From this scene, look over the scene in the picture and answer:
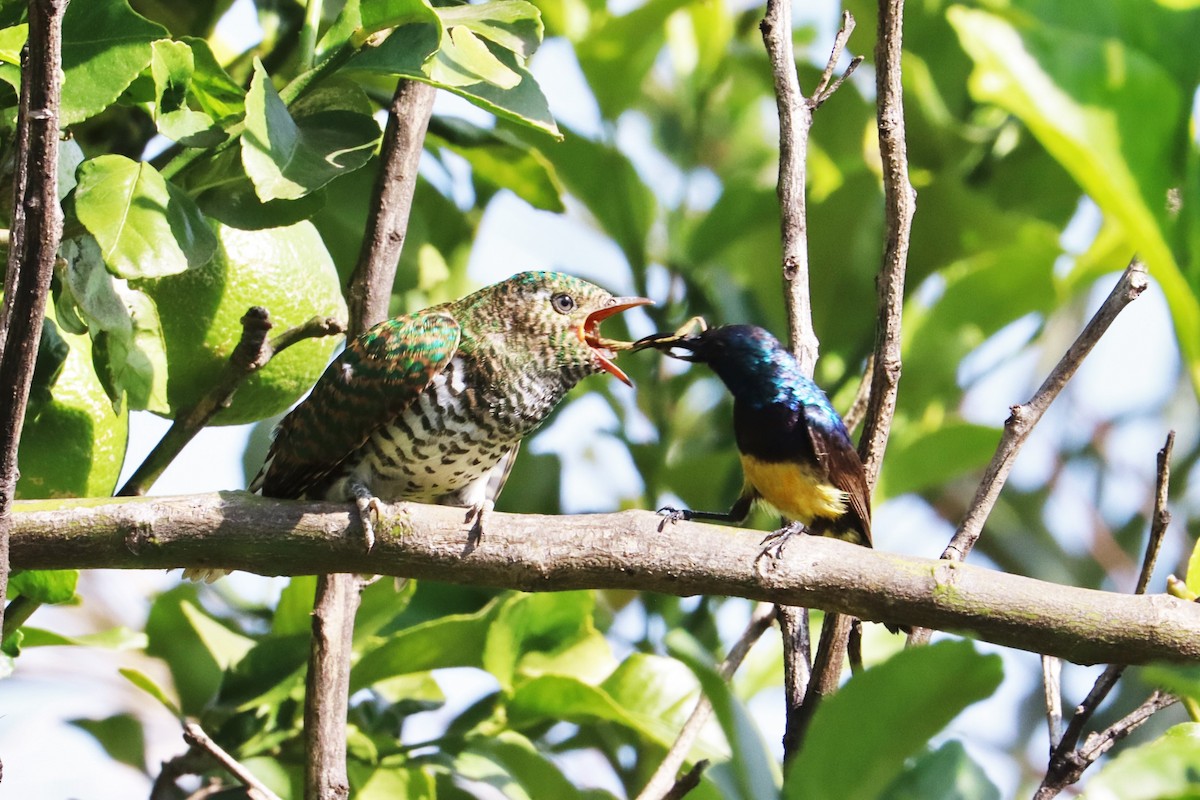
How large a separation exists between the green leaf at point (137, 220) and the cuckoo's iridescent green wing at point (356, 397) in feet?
2.27

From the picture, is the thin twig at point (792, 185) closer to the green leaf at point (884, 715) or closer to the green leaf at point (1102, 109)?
the green leaf at point (884, 715)

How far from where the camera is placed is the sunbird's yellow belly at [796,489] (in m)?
2.29

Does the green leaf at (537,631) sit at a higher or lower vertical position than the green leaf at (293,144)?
lower

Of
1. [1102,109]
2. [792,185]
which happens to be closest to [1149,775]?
[1102,109]

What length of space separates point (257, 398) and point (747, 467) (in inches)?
33.6

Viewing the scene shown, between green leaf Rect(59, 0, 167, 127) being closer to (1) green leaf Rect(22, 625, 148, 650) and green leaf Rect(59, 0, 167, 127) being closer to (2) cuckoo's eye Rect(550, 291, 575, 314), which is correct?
(1) green leaf Rect(22, 625, 148, 650)

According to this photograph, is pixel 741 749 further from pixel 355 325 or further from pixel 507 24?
pixel 355 325

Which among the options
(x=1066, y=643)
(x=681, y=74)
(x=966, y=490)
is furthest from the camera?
(x=966, y=490)

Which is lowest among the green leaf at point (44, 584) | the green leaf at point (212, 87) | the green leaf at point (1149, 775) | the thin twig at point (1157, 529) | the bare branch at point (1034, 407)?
the green leaf at point (1149, 775)

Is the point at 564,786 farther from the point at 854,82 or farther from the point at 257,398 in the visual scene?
the point at 854,82

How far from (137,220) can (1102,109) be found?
44.5 inches

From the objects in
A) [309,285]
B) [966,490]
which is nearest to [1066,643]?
[309,285]

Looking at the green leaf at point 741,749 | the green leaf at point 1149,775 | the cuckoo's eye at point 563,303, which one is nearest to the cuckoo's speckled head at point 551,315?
the cuckoo's eye at point 563,303

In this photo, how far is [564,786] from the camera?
223 cm
